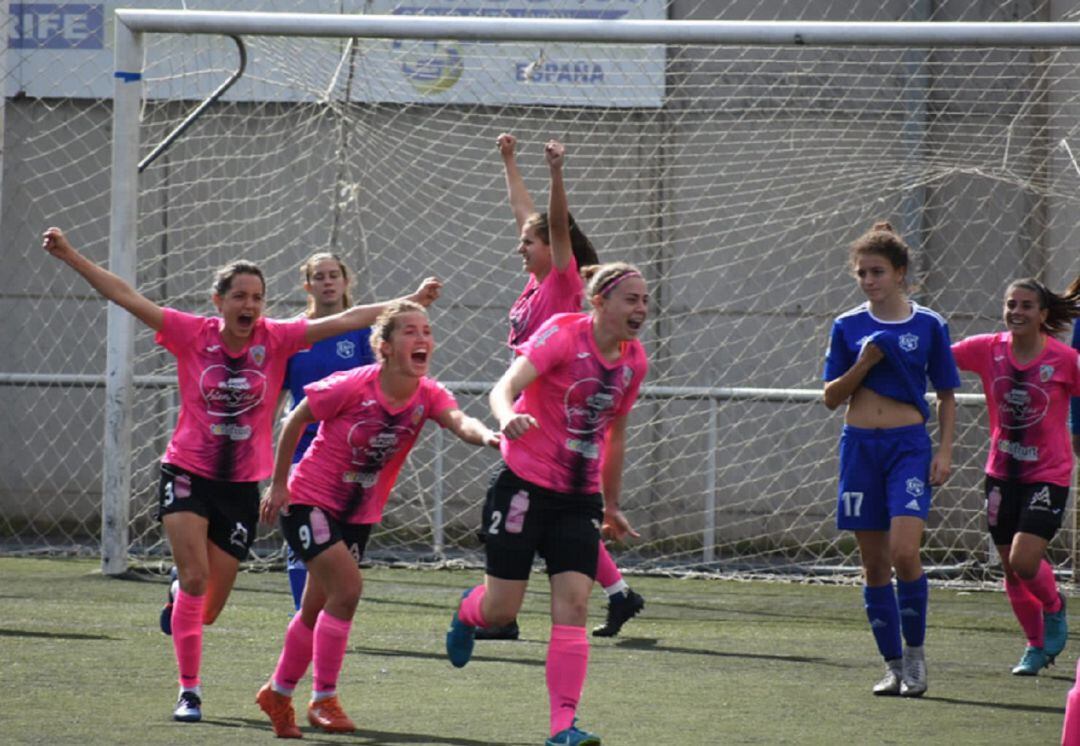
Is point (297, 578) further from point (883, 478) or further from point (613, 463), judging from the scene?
point (883, 478)

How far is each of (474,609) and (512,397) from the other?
2.93 ft

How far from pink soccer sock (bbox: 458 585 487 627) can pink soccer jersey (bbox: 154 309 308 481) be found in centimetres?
86

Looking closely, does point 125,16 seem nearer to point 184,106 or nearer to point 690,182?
point 184,106

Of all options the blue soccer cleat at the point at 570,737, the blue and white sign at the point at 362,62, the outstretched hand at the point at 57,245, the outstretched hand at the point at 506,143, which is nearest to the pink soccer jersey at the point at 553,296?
the outstretched hand at the point at 506,143

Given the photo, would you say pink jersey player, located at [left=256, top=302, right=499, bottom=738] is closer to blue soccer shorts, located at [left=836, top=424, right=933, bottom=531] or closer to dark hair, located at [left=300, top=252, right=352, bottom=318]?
blue soccer shorts, located at [left=836, top=424, right=933, bottom=531]

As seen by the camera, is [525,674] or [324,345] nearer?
[525,674]

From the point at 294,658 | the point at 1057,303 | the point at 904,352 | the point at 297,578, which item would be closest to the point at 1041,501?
the point at 1057,303

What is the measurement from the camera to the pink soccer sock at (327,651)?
5578 millimetres

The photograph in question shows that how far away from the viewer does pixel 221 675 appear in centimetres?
664

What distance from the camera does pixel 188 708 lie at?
558 cm

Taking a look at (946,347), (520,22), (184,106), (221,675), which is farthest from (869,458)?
(184,106)

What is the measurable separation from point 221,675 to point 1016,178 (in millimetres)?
6470

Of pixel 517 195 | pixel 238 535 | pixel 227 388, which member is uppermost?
pixel 517 195

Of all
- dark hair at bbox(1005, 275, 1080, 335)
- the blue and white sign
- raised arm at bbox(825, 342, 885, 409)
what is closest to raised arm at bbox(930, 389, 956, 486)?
raised arm at bbox(825, 342, 885, 409)
